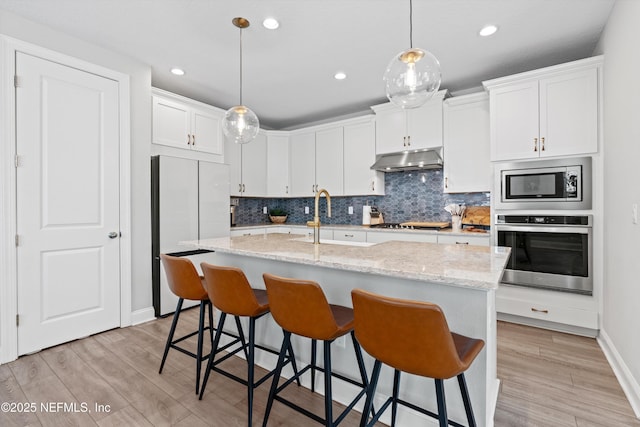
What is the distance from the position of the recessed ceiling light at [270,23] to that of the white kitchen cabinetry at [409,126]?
1.97m

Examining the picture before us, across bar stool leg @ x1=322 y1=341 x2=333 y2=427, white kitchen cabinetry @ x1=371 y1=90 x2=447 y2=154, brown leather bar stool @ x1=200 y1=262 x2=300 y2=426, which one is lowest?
bar stool leg @ x1=322 y1=341 x2=333 y2=427

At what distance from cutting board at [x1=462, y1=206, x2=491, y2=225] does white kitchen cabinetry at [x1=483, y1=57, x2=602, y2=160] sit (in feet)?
2.49

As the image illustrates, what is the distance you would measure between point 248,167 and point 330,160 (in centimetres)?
129

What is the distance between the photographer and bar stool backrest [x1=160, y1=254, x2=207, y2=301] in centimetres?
197

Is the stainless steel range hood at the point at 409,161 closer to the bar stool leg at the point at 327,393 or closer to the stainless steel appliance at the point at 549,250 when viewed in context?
the stainless steel appliance at the point at 549,250

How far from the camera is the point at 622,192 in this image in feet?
6.85

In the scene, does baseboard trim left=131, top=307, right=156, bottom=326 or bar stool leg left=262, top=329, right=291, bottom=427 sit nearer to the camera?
bar stool leg left=262, top=329, right=291, bottom=427

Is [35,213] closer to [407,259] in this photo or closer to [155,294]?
[155,294]

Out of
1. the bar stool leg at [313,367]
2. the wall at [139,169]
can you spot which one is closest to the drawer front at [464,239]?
the bar stool leg at [313,367]

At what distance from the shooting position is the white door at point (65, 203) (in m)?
2.45

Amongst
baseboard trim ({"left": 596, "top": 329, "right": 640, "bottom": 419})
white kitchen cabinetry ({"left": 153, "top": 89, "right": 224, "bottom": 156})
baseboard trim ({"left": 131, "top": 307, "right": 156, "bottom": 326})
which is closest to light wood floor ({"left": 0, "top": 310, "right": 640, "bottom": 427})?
baseboard trim ({"left": 596, "top": 329, "right": 640, "bottom": 419})

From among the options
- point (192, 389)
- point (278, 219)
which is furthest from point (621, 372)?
point (278, 219)

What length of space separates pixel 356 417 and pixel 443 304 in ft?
2.74

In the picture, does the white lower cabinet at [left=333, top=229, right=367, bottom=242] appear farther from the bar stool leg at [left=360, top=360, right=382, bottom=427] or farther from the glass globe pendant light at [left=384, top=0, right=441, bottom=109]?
the bar stool leg at [left=360, top=360, right=382, bottom=427]
